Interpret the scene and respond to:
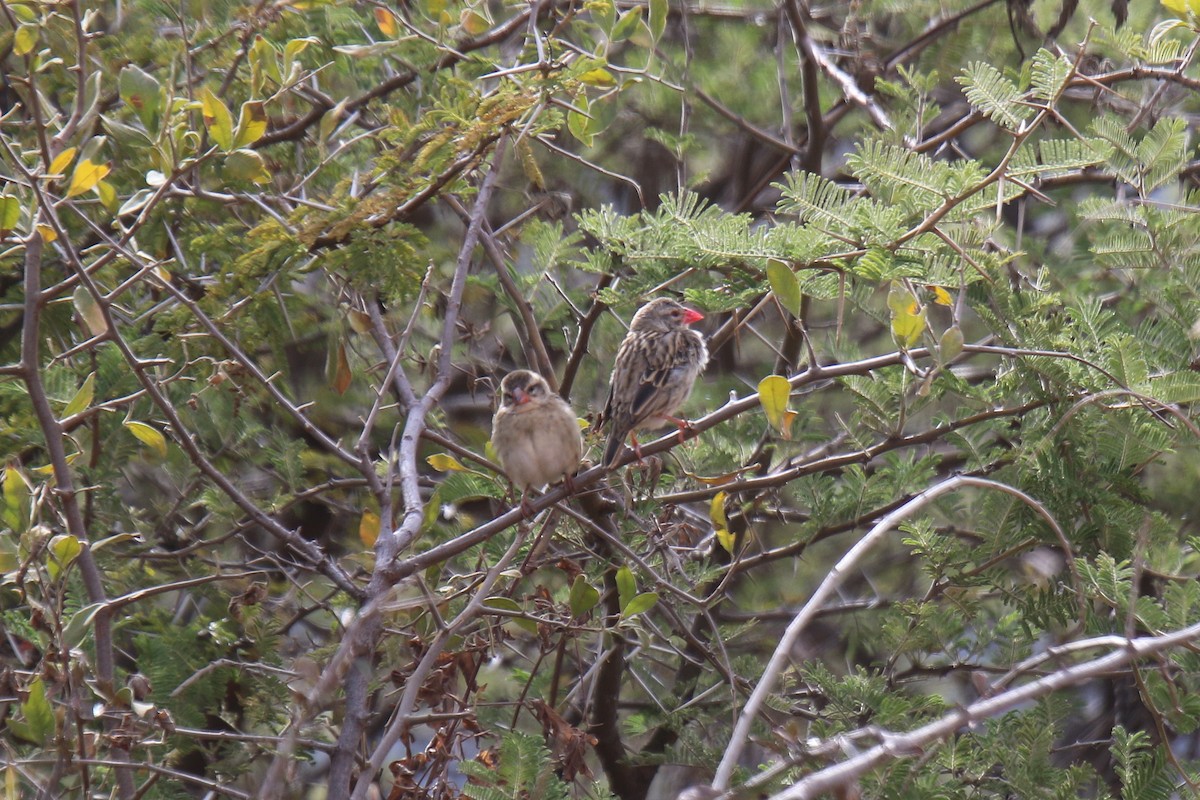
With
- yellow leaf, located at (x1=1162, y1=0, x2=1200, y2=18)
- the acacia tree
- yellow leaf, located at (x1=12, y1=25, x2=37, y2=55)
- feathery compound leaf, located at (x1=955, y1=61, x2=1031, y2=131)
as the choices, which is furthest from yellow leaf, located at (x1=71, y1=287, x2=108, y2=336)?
yellow leaf, located at (x1=1162, y1=0, x2=1200, y2=18)

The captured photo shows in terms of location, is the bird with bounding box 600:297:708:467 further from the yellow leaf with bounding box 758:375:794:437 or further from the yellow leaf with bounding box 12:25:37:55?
the yellow leaf with bounding box 12:25:37:55

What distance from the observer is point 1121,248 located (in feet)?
14.9

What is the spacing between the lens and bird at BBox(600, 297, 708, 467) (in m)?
4.85

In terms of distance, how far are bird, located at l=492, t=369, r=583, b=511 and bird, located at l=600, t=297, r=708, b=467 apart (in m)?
0.15

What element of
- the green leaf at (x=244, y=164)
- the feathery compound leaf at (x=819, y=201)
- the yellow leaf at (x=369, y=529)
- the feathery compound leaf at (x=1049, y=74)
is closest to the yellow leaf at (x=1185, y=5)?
the feathery compound leaf at (x=1049, y=74)

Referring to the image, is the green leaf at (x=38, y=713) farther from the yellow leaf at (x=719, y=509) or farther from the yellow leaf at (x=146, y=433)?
the yellow leaf at (x=719, y=509)

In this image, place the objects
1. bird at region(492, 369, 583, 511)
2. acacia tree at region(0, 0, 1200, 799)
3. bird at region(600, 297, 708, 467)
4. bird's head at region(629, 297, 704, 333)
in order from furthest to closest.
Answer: bird's head at region(629, 297, 704, 333) → bird at region(600, 297, 708, 467) → bird at region(492, 369, 583, 511) → acacia tree at region(0, 0, 1200, 799)

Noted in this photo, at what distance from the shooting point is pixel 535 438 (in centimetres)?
471

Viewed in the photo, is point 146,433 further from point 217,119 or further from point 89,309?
point 217,119

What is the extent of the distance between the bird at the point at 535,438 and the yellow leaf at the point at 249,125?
1.36m

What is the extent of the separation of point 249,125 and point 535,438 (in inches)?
57.6

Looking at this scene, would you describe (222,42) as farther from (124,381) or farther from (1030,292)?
(1030,292)

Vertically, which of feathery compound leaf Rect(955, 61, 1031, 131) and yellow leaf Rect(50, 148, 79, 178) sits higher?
feathery compound leaf Rect(955, 61, 1031, 131)

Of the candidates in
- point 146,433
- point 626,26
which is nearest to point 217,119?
point 146,433
